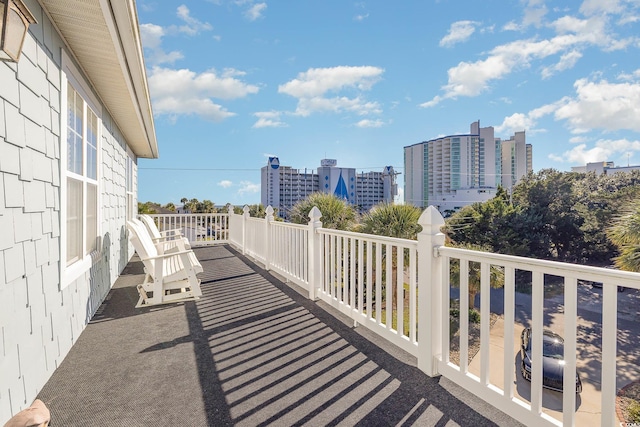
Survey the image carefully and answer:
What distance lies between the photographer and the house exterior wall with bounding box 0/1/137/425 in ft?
5.08

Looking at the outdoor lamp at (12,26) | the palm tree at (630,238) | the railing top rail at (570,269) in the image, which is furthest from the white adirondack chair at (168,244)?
the palm tree at (630,238)

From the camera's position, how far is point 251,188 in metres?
36.1

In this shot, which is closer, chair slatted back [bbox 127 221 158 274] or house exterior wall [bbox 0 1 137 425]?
house exterior wall [bbox 0 1 137 425]

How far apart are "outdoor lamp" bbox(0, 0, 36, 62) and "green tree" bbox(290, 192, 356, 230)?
7.24 m

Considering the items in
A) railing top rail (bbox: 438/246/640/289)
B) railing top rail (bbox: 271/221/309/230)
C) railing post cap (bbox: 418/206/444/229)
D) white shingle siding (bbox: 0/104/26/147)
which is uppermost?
white shingle siding (bbox: 0/104/26/147)

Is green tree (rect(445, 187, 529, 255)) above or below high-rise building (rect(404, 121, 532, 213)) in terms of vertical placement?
below

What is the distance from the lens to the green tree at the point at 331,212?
866 centimetres

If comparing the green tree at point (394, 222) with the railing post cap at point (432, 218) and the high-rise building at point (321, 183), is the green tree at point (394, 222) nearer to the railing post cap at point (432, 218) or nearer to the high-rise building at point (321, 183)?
the railing post cap at point (432, 218)

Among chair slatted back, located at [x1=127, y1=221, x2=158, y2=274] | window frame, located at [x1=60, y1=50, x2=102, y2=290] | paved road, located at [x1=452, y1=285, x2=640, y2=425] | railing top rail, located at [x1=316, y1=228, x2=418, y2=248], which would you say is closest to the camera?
railing top rail, located at [x1=316, y1=228, x2=418, y2=248]

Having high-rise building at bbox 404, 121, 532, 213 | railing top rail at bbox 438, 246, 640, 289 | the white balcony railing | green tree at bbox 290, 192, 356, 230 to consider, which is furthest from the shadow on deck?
high-rise building at bbox 404, 121, 532, 213

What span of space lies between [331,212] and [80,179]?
631 centimetres

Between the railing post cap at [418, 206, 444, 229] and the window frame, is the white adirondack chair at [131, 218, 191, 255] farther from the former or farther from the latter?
the railing post cap at [418, 206, 444, 229]

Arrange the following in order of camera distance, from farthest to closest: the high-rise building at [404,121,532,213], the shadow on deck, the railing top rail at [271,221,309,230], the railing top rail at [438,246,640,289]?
1. the high-rise building at [404,121,532,213]
2. the railing top rail at [271,221,309,230]
3. the shadow on deck
4. the railing top rail at [438,246,640,289]

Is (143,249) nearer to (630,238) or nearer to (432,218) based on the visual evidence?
(432,218)
